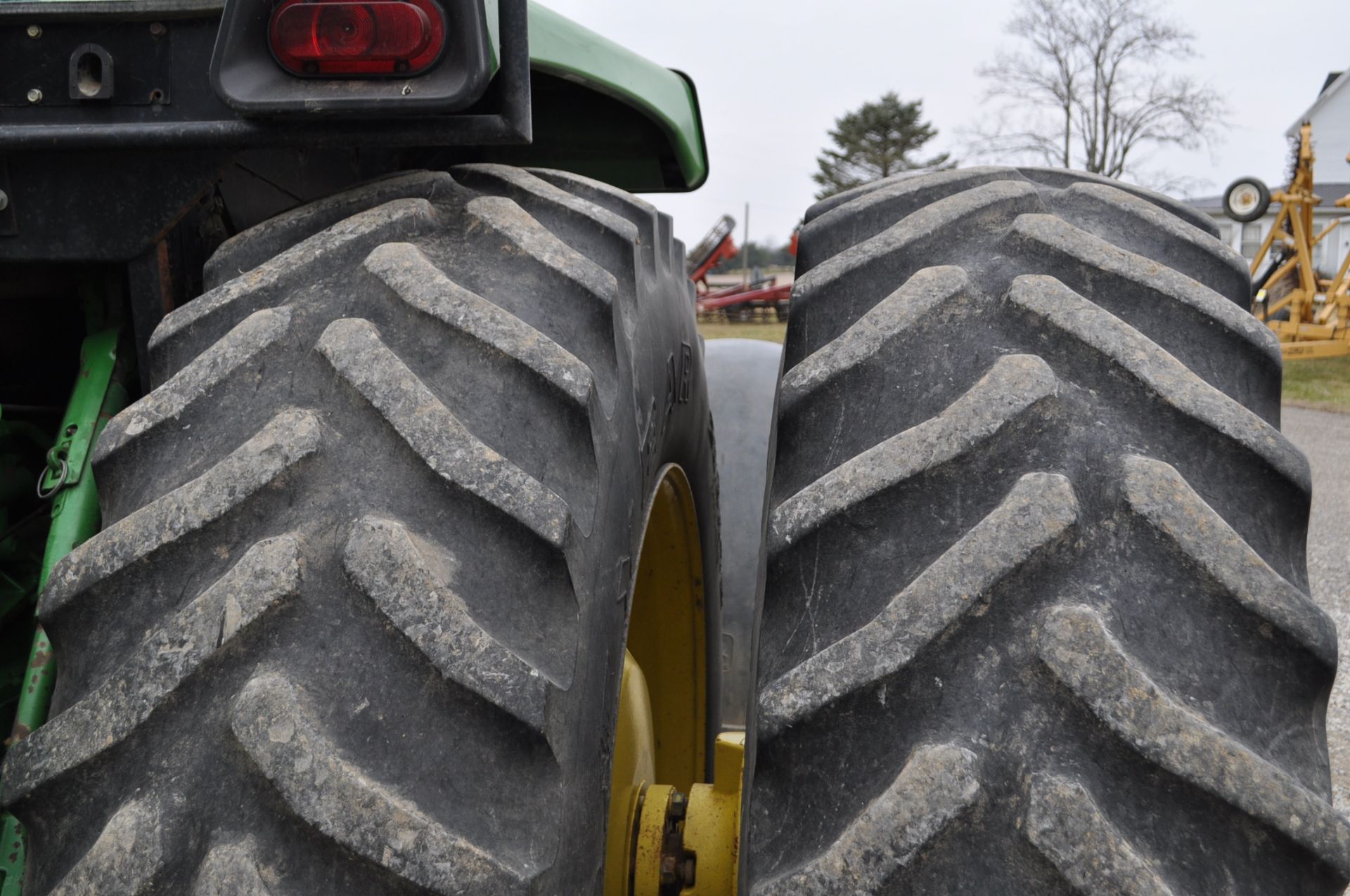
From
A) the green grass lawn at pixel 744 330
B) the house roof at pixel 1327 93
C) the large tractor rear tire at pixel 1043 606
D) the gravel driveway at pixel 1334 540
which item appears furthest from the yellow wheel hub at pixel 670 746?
the house roof at pixel 1327 93

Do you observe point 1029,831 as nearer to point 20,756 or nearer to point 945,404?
point 945,404

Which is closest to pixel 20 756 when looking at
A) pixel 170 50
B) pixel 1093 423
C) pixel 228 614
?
pixel 228 614

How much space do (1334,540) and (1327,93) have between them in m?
47.1

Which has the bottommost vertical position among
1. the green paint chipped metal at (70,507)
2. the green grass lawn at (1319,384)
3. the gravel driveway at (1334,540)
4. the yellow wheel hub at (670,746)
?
the green grass lawn at (1319,384)

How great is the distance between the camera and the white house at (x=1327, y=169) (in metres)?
36.6

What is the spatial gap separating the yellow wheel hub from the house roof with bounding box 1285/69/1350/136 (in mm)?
48693

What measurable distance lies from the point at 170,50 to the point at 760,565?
748 millimetres

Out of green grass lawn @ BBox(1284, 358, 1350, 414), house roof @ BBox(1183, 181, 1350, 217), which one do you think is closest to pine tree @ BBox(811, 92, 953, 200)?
house roof @ BBox(1183, 181, 1350, 217)

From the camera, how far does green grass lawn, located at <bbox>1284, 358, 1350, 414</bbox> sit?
35.1 ft

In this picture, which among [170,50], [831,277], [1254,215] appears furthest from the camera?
[1254,215]

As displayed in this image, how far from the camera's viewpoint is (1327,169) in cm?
4125

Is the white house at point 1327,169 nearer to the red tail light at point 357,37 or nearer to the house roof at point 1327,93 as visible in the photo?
the house roof at point 1327,93

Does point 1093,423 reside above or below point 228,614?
above

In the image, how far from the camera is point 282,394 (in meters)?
0.93
